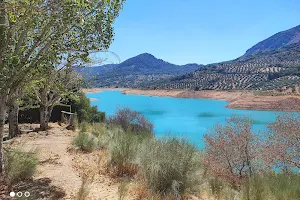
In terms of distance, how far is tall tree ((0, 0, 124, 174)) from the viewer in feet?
16.8

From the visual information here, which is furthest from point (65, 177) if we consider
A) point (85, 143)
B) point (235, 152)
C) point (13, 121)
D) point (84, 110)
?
point (84, 110)

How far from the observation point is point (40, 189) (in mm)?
5652

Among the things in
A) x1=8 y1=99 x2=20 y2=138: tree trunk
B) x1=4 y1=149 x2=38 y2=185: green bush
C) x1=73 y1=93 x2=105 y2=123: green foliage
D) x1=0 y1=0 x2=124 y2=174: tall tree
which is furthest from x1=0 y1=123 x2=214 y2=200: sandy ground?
x1=73 y1=93 x2=105 y2=123: green foliage

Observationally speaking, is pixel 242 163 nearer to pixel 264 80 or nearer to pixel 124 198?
pixel 124 198

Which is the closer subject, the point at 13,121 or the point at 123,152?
the point at 123,152

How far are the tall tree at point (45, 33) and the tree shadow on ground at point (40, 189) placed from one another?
678 millimetres

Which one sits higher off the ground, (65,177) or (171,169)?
(171,169)

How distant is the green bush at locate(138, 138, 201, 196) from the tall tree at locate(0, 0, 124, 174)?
2714 mm

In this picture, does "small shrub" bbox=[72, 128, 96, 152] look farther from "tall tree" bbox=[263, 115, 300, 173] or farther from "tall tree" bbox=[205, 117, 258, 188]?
"tall tree" bbox=[263, 115, 300, 173]

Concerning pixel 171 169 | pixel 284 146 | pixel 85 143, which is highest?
pixel 171 169

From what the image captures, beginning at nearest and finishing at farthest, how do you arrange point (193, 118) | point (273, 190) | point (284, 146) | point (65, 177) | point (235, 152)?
point (273, 190), point (65, 177), point (235, 152), point (284, 146), point (193, 118)

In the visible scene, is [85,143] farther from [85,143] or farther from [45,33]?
[45,33]

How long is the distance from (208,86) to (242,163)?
100 metres

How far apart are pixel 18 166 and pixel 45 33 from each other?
278 centimetres
